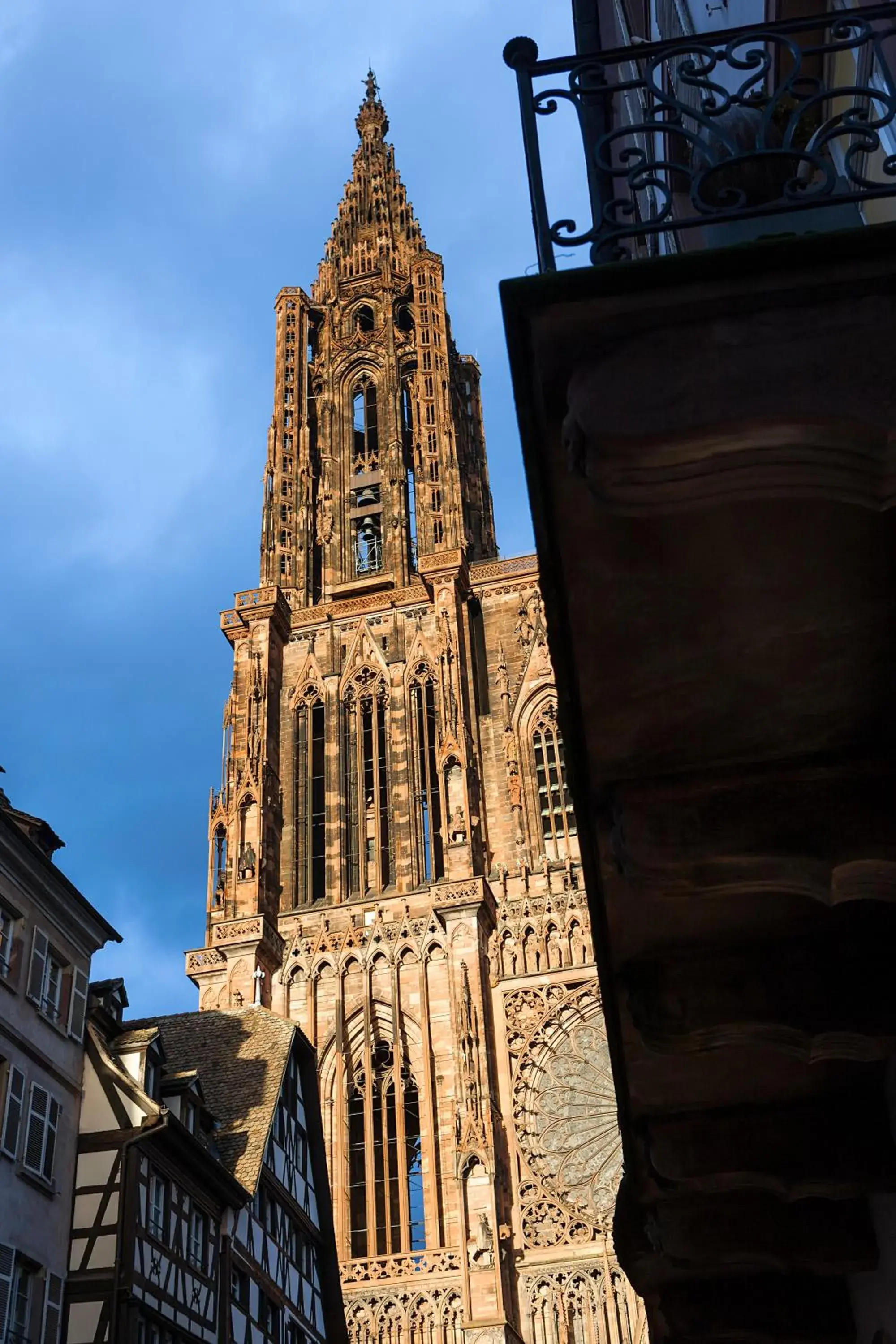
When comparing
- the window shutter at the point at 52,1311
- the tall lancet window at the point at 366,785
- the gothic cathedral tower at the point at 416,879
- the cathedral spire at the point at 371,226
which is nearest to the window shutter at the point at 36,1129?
the window shutter at the point at 52,1311

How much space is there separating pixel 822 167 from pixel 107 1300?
13763 millimetres

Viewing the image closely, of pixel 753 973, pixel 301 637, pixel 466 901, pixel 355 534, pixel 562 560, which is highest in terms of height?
pixel 355 534

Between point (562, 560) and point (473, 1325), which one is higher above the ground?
point (473, 1325)

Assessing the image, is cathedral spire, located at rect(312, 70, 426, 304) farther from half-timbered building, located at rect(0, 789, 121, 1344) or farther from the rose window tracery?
half-timbered building, located at rect(0, 789, 121, 1344)

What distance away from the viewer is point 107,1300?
48.5 ft

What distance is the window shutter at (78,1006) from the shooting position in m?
16.5

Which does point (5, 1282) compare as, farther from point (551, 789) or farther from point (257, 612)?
point (257, 612)

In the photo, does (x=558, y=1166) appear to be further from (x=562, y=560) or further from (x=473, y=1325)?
(x=562, y=560)

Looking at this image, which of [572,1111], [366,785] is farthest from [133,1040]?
[366,785]

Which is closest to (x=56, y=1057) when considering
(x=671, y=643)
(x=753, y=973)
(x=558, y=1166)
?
(x=753, y=973)

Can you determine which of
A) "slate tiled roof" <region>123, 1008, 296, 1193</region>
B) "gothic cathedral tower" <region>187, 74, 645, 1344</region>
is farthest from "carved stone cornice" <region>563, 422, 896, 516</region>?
"gothic cathedral tower" <region>187, 74, 645, 1344</region>

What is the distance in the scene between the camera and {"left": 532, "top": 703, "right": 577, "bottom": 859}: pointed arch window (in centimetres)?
3544

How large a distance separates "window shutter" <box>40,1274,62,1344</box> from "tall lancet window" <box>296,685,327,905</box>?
20892mm

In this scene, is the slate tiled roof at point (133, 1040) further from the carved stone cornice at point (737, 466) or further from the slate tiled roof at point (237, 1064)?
the carved stone cornice at point (737, 466)
